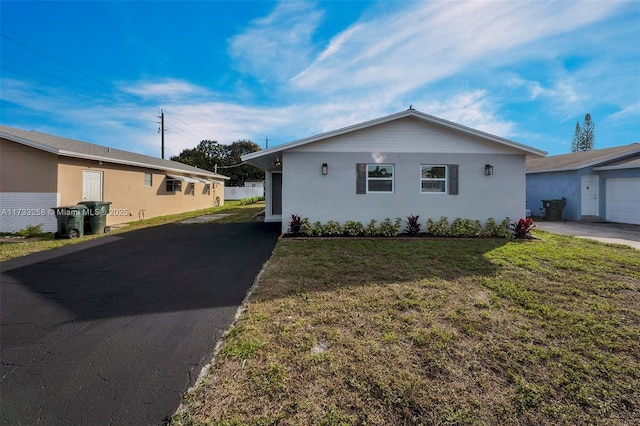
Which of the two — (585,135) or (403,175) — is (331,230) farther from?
(585,135)

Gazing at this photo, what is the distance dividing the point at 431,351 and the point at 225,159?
4585 cm

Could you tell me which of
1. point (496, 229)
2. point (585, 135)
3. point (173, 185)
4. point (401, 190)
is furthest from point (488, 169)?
point (585, 135)

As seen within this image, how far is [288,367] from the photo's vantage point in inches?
101

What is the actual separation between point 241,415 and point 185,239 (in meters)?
8.20

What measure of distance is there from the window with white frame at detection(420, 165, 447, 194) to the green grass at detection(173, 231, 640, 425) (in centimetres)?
451

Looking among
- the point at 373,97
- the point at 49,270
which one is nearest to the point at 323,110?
the point at 373,97

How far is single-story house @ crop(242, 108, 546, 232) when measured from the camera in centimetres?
930

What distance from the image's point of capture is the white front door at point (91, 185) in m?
11.3

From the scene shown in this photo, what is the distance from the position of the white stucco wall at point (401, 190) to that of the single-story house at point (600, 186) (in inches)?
275

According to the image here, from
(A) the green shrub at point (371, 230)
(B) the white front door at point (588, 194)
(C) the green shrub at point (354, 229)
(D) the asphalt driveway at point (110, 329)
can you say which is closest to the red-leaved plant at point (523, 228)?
(A) the green shrub at point (371, 230)

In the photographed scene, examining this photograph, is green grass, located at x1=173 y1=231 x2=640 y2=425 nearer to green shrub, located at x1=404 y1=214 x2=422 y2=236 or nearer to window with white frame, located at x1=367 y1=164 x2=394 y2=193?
green shrub, located at x1=404 y1=214 x2=422 y2=236

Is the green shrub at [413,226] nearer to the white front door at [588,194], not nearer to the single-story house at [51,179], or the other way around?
the white front door at [588,194]

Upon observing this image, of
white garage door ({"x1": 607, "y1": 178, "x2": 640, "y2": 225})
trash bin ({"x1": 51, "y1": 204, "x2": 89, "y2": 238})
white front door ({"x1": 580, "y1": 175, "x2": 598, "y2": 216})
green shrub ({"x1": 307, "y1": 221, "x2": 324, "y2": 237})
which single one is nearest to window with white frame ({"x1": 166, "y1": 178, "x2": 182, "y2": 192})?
trash bin ({"x1": 51, "y1": 204, "x2": 89, "y2": 238})

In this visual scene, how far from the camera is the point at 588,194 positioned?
13.5 meters
